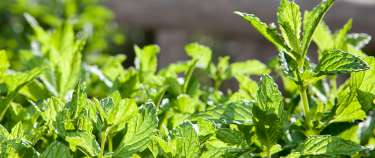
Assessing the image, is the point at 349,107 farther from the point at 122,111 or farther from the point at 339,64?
the point at 122,111

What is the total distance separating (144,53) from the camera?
1.31 metres

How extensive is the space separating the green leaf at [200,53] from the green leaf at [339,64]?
43 cm

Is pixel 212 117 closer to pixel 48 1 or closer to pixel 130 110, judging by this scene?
pixel 130 110

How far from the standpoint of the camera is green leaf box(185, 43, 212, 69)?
128 centimetres

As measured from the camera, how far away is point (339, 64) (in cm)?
83

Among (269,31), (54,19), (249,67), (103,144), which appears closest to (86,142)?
(103,144)

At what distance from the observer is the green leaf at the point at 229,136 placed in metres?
0.84

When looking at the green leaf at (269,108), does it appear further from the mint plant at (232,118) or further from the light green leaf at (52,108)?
the light green leaf at (52,108)

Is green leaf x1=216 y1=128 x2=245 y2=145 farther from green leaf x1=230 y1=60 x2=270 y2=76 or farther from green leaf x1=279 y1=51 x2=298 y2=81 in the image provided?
green leaf x1=230 y1=60 x2=270 y2=76

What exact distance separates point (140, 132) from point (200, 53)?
49 cm

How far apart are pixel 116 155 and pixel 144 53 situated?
52 cm

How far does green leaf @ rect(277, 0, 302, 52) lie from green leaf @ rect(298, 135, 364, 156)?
0.13 metres

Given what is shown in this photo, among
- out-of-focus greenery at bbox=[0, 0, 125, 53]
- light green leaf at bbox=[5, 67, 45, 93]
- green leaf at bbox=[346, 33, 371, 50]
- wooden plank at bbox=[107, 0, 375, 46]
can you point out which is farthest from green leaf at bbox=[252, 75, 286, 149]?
wooden plank at bbox=[107, 0, 375, 46]

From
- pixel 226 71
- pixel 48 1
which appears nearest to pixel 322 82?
pixel 226 71
